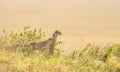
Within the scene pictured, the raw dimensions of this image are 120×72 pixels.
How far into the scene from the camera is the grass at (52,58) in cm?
675

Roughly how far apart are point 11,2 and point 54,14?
2496 millimetres

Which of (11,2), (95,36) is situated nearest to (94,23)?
(95,36)

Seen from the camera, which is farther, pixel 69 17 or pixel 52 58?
pixel 69 17

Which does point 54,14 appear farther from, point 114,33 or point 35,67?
point 35,67

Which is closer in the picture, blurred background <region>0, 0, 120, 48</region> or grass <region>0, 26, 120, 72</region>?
grass <region>0, 26, 120, 72</region>

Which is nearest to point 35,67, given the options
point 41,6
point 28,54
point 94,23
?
point 28,54

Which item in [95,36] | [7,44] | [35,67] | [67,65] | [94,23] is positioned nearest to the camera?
[35,67]

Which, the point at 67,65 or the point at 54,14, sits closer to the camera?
the point at 67,65

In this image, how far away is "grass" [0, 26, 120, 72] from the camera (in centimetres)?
675

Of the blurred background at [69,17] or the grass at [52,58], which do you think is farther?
the blurred background at [69,17]

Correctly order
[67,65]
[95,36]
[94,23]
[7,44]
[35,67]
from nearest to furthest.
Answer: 1. [35,67]
2. [67,65]
3. [7,44]
4. [95,36]
5. [94,23]

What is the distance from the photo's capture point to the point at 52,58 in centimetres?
752

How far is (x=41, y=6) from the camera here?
684 inches

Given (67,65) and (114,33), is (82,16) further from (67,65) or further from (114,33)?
(67,65)
